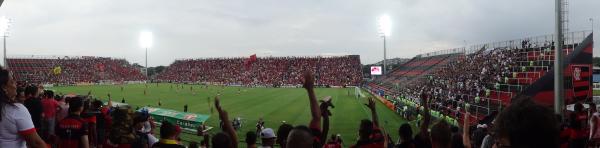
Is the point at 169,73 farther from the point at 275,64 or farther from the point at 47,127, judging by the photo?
the point at 47,127

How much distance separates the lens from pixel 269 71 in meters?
102

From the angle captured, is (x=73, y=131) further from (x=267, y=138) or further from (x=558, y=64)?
(x=558, y=64)

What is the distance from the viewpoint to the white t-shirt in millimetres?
3979

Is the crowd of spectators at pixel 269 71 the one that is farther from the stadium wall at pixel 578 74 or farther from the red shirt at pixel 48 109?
the red shirt at pixel 48 109

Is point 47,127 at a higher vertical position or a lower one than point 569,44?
lower

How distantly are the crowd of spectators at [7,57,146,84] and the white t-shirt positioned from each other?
96498 millimetres

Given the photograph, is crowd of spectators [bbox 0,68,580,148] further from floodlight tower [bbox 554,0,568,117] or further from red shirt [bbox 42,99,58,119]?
floodlight tower [bbox 554,0,568,117]

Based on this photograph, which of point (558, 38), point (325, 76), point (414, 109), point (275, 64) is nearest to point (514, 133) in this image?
point (558, 38)

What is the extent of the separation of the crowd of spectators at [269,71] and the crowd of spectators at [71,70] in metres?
10.2

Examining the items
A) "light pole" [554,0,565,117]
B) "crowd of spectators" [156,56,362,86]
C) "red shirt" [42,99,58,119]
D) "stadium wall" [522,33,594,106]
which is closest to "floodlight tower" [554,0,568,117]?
"light pole" [554,0,565,117]

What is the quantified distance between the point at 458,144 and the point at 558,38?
8192mm

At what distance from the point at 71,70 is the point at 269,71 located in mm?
46308

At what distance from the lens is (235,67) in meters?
111

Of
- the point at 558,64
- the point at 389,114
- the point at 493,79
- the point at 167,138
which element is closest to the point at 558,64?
the point at 558,64
